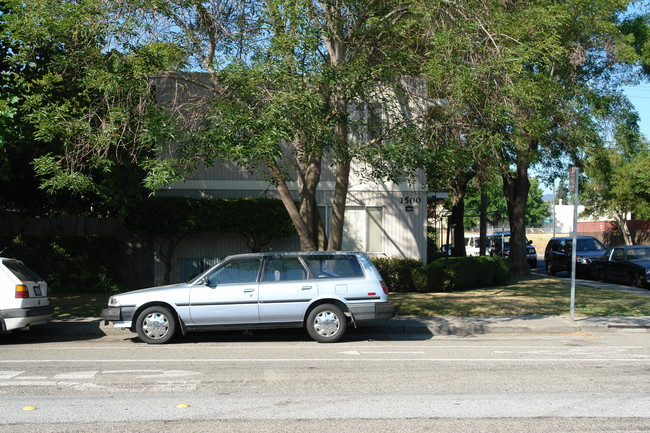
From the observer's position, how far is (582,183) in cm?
2642

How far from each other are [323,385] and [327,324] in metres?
3.47

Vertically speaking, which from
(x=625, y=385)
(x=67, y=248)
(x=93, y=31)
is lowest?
(x=625, y=385)

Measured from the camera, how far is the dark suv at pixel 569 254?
27000mm

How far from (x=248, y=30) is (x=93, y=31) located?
3216mm

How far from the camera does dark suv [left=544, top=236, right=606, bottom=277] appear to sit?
2700 centimetres

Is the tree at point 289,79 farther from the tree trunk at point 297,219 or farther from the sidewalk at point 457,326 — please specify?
the sidewalk at point 457,326

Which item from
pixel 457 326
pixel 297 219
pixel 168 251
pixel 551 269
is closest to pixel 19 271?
pixel 297 219

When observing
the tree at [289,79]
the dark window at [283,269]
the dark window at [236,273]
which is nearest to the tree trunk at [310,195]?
the tree at [289,79]

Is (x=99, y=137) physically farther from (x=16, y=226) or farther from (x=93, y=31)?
(x=16, y=226)

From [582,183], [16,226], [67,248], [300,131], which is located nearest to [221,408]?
[300,131]

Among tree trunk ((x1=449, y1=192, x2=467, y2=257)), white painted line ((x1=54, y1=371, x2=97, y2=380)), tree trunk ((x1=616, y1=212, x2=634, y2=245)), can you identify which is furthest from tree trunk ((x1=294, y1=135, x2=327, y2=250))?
tree trunk ((x1=616, y1=212, x2=634, y2=245))

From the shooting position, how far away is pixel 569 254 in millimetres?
27953

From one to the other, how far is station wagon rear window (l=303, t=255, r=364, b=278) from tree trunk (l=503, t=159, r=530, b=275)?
1624 cm

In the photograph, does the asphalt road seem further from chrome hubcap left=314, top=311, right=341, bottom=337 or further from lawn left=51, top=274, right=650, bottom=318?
lawn left=51, top=274, right=650, bottom=318
